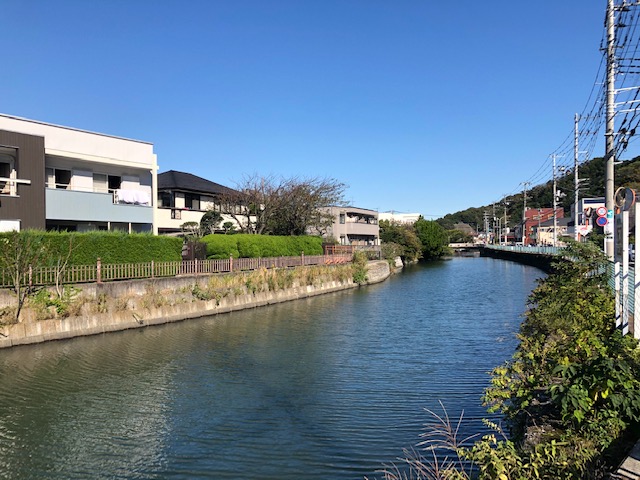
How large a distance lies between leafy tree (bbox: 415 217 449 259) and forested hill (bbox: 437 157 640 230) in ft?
63.1

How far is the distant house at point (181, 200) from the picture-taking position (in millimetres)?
32844

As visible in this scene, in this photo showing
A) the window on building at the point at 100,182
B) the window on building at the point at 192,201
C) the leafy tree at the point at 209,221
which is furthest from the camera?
the window on building at the point at 192,201

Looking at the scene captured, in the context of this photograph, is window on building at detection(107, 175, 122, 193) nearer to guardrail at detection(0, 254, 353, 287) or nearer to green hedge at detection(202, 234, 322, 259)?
green hedge at detection(202, 234, 322, 259)

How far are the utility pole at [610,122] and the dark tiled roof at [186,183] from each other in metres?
25.8

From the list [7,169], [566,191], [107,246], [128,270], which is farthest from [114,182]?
[566,191]

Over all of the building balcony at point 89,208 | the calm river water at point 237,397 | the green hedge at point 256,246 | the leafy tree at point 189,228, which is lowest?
the calm river water at point 237,397

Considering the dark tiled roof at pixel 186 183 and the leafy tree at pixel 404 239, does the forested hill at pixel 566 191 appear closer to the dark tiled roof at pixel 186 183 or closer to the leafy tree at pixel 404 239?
the leafy tree at pixel 404 239

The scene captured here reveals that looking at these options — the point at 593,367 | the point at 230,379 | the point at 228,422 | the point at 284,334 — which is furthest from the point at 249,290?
the point at 593,367

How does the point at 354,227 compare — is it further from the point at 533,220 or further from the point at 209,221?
the point at 533,220

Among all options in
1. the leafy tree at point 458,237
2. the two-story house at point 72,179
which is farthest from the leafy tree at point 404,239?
the leafy tree at point 458,237

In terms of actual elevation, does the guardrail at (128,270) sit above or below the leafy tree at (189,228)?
below

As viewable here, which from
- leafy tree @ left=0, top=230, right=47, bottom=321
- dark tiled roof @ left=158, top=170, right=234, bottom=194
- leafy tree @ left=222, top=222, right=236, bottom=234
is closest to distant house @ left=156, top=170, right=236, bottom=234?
dark tiled roof @ left=158, top=170, right=234, bottom=194

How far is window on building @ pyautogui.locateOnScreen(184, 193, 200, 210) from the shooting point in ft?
115

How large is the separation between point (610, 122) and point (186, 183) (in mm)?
27227
